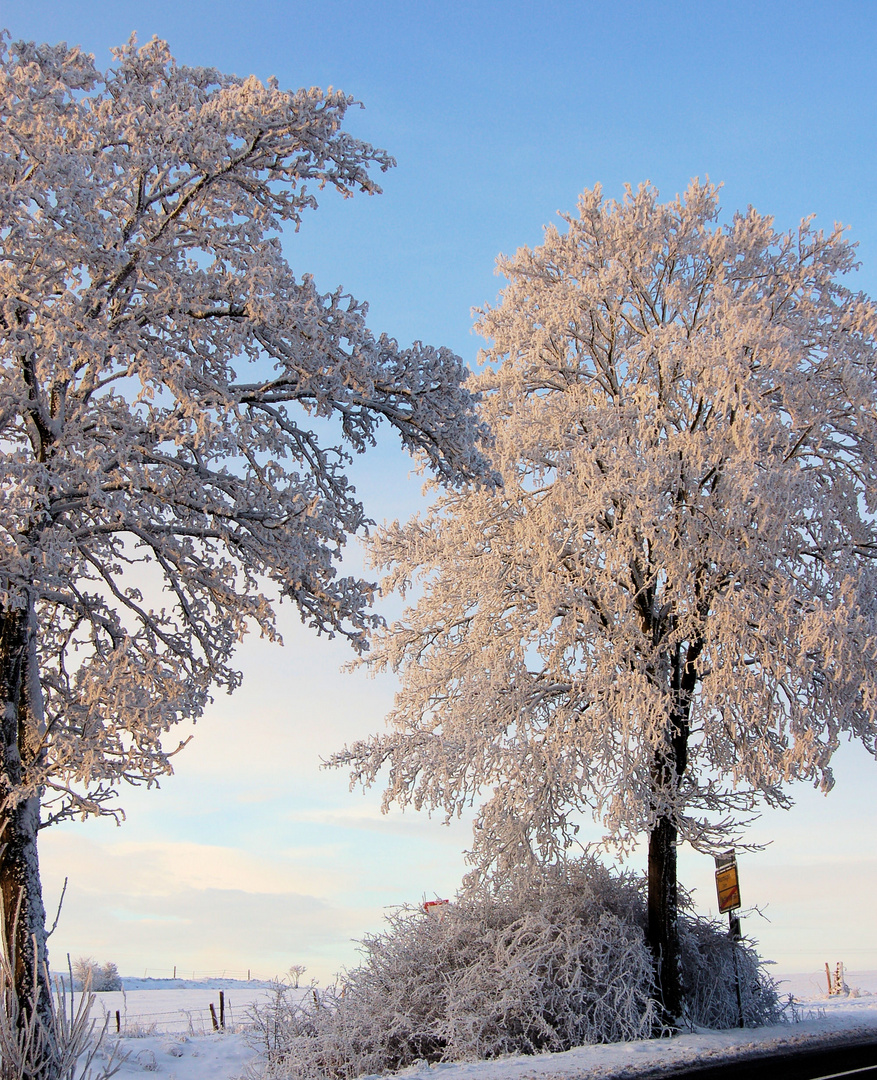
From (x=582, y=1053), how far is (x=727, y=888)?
13.9 ft

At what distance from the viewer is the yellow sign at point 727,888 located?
Answer: 12.8 m

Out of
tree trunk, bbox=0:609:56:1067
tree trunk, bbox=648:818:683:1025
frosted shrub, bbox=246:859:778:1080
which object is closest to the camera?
tree trunk, bbox=0:609:56:1067

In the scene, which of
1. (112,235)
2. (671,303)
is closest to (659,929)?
(671,303)

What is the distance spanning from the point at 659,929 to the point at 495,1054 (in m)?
2.94

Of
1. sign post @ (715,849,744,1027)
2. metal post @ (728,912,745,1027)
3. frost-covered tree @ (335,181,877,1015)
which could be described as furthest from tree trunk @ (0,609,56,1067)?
metal post @ (728,912,745,1027)

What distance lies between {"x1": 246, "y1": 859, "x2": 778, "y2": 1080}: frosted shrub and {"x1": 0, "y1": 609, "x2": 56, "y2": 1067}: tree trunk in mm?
4410

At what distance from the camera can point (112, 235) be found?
7.94 m

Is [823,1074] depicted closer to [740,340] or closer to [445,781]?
[445,781]

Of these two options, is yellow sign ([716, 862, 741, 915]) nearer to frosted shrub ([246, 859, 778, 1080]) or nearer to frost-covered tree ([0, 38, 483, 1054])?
frosted shrub ([246, 859, 778, 1080])

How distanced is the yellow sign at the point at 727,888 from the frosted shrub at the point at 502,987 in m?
0.69

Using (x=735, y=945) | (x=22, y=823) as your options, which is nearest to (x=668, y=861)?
(x=735, y=945)

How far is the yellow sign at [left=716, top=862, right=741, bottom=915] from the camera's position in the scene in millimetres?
12750

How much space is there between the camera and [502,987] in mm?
11023

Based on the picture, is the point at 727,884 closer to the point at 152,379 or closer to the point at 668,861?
the point at 668,861
